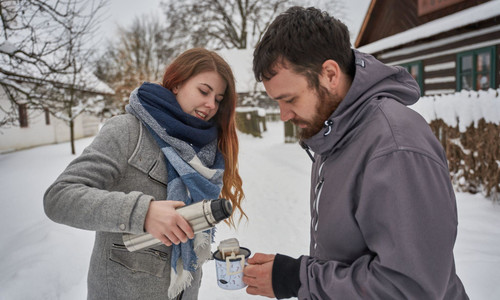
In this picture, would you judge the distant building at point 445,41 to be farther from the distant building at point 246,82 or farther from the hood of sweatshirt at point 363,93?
the distant building at point 246,82

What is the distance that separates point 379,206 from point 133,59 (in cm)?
3640

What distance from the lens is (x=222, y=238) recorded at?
17.7ft

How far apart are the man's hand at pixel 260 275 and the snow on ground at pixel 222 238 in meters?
2.26

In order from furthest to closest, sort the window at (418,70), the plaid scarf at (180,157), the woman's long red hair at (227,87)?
the window at (418,70)
the woman's long red hair at (227,87)
the plaid scarf at (180,157)

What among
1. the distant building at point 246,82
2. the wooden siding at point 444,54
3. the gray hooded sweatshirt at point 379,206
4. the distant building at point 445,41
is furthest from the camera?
the distant building at point 246,82

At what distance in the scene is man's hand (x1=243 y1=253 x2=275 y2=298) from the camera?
4.75ft

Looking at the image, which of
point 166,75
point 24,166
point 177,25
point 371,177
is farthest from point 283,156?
point 177,25

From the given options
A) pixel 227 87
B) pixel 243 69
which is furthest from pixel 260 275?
pixel 243 69

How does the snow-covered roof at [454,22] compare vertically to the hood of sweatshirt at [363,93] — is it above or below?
above

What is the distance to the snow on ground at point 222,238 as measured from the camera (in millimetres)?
3652

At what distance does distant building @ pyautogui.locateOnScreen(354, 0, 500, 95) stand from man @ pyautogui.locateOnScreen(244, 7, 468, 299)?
24.8 ft

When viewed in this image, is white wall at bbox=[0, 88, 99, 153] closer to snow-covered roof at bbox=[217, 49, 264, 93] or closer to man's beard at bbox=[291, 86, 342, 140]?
snow-covered roof at bbox=[217, 49, 264, 93]

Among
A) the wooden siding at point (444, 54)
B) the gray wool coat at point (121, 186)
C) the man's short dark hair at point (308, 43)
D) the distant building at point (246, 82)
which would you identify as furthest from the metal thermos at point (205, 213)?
the distant building at point (246, 82)

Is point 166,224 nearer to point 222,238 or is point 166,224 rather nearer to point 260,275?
point 260,275
